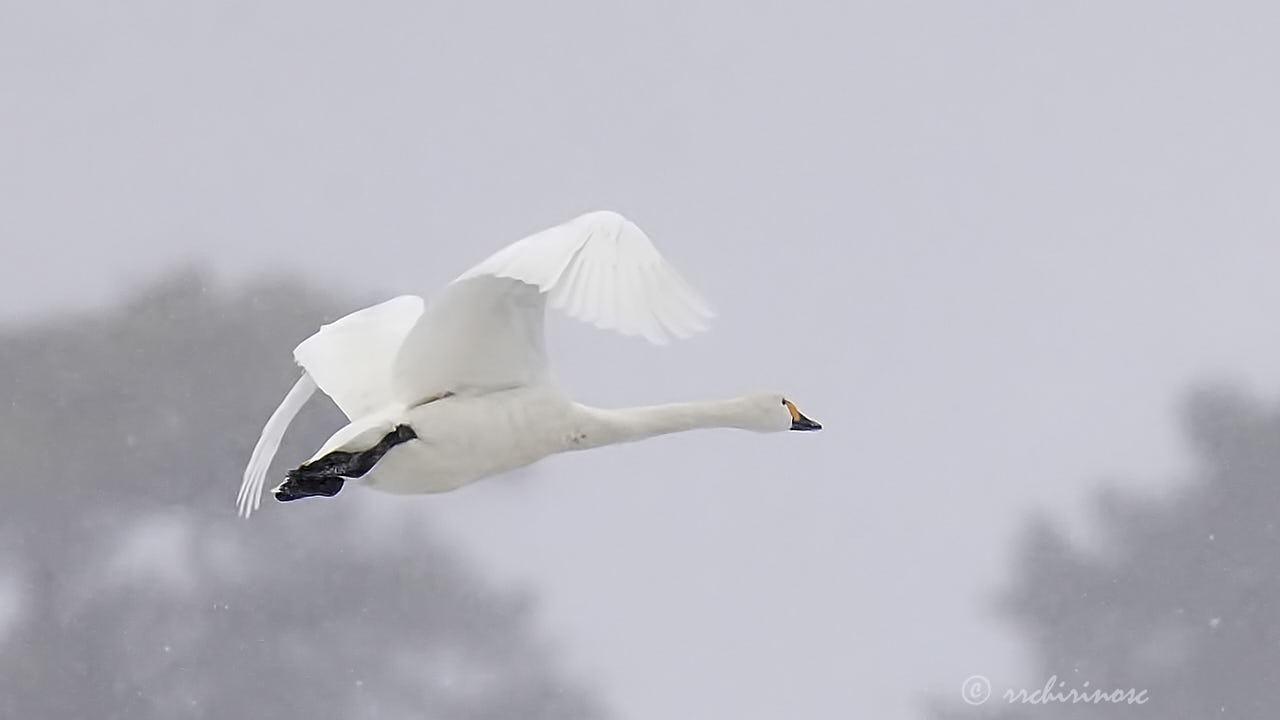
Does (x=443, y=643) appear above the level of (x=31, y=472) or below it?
below

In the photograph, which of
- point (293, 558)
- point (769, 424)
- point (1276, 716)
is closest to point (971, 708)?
point (1276, 716)

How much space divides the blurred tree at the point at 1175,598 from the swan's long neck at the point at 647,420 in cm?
398

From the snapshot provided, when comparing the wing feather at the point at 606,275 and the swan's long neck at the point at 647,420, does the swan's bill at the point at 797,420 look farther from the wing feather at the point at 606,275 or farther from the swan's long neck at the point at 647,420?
the wing feather at the point at 606,275

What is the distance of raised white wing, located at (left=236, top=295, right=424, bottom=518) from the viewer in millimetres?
2086

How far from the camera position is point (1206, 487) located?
655 cm

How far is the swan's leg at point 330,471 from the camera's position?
186cm

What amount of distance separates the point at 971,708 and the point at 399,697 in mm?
1809

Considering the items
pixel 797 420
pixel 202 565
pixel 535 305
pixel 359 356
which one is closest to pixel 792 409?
pixel 797 420

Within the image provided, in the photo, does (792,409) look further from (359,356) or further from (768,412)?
(359,356)

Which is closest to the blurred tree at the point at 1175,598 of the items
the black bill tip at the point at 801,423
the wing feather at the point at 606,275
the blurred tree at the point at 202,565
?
the blurred tree at the point at 202,565

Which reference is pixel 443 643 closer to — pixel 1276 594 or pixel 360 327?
pixel 1276 594

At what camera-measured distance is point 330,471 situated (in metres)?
1.88

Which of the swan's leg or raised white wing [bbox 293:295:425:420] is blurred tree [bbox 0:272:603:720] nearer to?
raised white wing [bbox 293:295:425:420]

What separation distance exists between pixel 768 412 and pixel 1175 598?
4.32 meters
